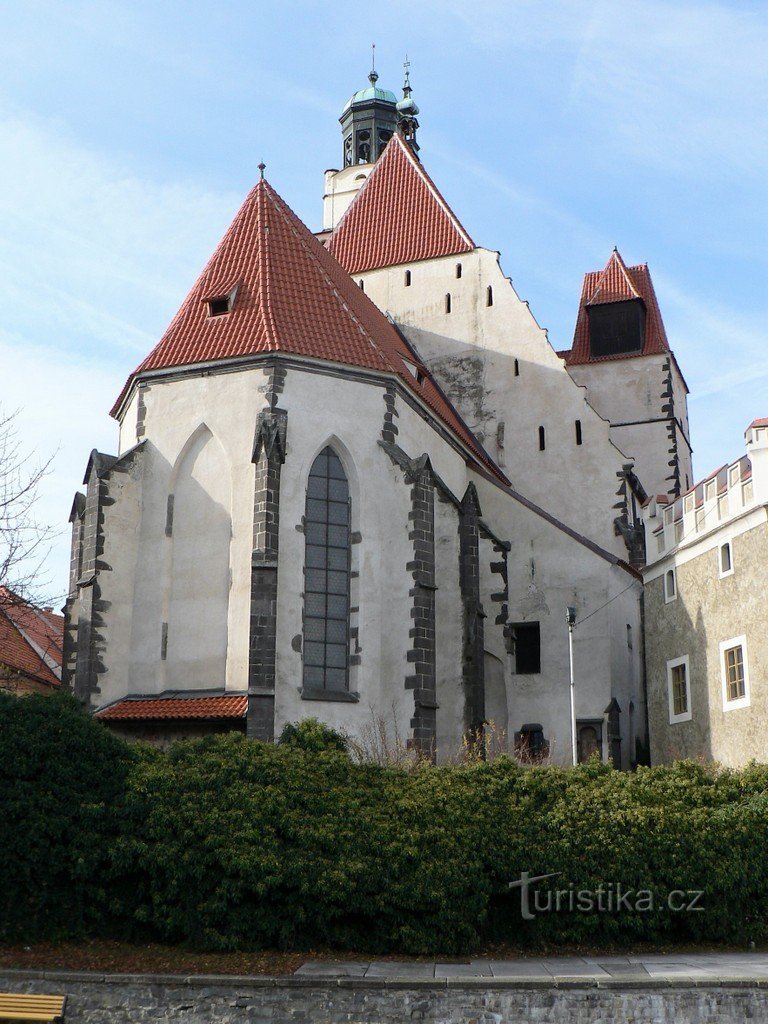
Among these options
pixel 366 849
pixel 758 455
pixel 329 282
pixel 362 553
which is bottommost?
pixel 366 849

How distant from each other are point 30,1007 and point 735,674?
13586 millimetres

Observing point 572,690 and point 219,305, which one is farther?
point 219,305

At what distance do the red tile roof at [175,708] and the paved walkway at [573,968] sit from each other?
726 centimetres

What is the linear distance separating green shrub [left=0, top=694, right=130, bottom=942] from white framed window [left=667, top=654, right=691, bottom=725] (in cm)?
1194

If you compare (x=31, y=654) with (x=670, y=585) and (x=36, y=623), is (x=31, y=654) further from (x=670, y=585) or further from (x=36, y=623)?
(x=670, y=585)

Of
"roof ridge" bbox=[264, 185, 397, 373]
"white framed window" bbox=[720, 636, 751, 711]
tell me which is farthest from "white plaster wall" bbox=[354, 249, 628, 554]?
"white framed window" bbox=[720, 636, 751, 711]

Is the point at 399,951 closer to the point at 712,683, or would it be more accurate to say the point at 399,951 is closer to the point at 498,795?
the point at 498,795

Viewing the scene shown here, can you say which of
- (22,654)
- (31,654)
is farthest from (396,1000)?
(31,654)

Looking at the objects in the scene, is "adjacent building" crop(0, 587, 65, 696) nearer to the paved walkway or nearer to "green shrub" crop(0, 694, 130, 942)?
"green shrub" crop(0, 694, 130, 942)

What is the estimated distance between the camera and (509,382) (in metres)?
32.5

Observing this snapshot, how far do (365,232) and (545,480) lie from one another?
947 cm

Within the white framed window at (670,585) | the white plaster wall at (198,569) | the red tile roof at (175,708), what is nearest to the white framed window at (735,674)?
the white framed window at (670,585)

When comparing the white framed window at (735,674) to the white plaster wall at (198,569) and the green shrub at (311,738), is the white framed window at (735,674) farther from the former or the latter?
the white plaster wall at (198,569)

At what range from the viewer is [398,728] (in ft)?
70.8
